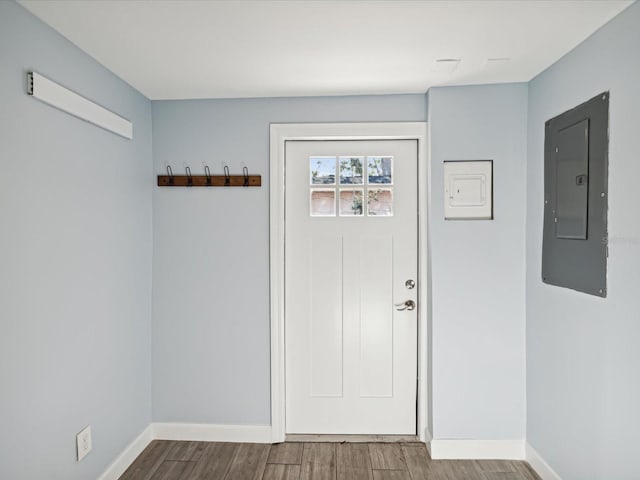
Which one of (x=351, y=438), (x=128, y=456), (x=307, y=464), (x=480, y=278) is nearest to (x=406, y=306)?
(x=480, y=278)

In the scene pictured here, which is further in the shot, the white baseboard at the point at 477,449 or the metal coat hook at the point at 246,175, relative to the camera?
the metal coat hook at the point at 246,175

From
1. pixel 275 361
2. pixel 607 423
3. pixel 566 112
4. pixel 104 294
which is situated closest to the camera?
pixel 607 423

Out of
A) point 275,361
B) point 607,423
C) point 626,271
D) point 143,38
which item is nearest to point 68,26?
point 143,38

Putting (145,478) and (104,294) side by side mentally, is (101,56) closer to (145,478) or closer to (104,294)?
(104,294)

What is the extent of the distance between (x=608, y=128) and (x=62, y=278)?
8.36 feet

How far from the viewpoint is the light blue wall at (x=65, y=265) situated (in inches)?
72.1

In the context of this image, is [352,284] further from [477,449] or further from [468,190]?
[477,449]

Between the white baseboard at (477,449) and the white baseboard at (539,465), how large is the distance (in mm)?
66

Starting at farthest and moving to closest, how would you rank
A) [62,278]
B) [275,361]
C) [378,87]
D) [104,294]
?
[275,361], [378,87], [104,294], [62,278]

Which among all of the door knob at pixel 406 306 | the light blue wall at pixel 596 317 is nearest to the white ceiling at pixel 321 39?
the light blue wall at pixel 596 317

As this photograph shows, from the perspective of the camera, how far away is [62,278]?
85.3 inches

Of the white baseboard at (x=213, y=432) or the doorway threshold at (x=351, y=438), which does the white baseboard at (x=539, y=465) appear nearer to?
the doorway threshold at (x=351, y=438)

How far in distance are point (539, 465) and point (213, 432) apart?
2056 mm

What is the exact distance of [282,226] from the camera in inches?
124
